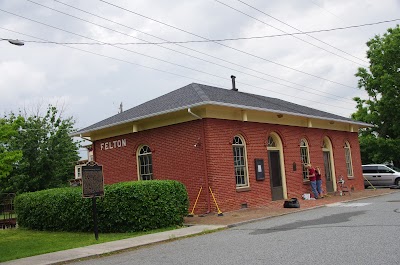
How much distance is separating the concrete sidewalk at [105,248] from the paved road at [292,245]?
16.8 inches

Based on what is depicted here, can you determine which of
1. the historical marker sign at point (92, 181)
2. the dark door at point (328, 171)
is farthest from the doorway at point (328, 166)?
the historical marker sign at point (92, 181)

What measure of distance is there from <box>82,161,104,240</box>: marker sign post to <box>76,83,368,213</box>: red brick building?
4.87 meters

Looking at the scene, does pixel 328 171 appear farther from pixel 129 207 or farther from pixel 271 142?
pixel 129 207

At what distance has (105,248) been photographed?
1091 cm

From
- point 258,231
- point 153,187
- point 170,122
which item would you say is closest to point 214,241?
point 258,231

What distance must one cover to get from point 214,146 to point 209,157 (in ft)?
1.77

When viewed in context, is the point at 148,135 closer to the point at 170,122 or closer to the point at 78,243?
the point at 170,122

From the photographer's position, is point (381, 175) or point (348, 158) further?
point (381, 175)

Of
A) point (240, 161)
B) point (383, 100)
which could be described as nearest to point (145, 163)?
point (240, 161)

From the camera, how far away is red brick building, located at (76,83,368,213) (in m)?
17.2

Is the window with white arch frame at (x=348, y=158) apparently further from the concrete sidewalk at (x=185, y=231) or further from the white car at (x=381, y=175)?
the concrete sidewalk at (x=185, y=231)

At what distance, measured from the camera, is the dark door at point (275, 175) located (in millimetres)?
20078

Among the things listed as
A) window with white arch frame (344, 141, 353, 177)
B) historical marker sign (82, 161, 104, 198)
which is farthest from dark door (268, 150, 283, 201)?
historical marker sign (82, 161, 104, 198)

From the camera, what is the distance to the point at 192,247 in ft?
33.2
